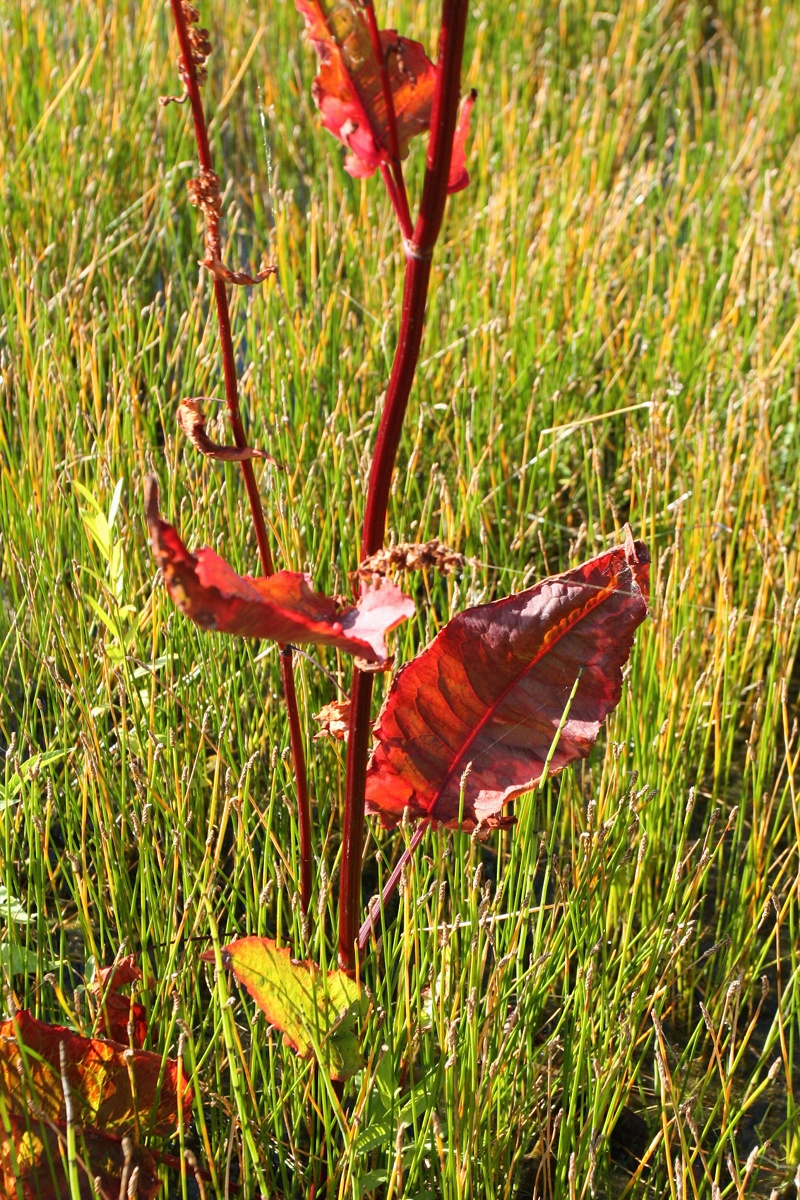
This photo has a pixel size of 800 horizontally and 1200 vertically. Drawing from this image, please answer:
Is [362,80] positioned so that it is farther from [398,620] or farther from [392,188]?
[398,620]

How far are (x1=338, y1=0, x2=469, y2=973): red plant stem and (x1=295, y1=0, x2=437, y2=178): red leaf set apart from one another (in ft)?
0.10

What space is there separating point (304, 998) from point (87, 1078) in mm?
186

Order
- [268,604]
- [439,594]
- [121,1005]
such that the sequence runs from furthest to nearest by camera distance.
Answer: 1. [439,594]
2. [121,1005]
3. [268,604]

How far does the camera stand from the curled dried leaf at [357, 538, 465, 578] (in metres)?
0.64

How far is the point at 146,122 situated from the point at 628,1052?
251cm

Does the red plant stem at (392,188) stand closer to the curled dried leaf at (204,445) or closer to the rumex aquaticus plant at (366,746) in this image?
the rumex aquaticus plant at (366,746)

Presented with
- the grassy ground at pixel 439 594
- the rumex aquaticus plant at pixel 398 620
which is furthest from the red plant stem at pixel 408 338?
the grassy ground at pixel 439 594

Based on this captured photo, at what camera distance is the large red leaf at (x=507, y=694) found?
900 millimetres

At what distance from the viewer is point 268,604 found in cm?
64

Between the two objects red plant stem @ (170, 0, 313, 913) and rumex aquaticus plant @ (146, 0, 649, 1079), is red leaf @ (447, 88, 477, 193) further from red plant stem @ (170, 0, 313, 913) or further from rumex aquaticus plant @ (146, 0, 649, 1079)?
red plant stem @ (170, 0, 313, 913)

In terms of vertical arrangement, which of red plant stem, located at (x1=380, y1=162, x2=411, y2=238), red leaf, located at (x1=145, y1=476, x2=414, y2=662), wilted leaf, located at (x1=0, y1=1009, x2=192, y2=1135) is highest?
red plant stem, located at (x1=380, y1=162, x2=411, y2=238)

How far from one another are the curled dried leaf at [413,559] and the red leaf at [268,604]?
14mm

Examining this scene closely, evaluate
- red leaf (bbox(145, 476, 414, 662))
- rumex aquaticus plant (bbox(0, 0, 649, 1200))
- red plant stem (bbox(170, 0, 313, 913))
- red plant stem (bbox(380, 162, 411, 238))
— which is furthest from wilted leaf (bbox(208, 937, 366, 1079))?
red plant stem (bbox(380, 162, 411, 238))

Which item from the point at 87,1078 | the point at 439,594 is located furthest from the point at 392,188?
the point at 439,594
